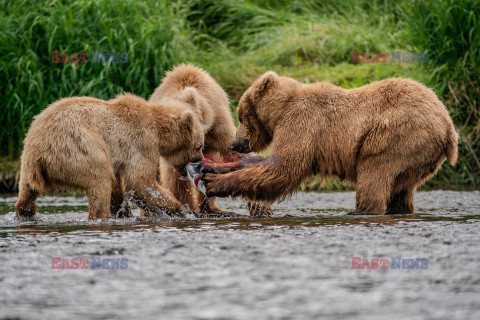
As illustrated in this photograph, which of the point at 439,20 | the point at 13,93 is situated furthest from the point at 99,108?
the point at 439,20

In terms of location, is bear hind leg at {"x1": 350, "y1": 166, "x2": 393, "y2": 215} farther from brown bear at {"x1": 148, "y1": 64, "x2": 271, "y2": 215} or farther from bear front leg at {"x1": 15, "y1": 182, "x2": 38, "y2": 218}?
bear front leg at {"x1": 15, "y1": 182, "x2": 38, "y2": 218}

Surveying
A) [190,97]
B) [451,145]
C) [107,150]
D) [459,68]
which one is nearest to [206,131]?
[190,97]

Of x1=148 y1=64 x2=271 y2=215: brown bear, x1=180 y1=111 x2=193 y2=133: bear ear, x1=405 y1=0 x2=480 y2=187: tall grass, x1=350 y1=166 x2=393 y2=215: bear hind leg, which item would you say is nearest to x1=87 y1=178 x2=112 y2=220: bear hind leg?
x1=180 y1=111 x2=193 y2=133: bear ear

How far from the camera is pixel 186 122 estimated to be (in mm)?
5852

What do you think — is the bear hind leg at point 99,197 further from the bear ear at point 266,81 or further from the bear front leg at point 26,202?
the bear ear at point 266,81

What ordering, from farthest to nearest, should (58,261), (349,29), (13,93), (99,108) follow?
(349,29) → (13,93) → (99,108) → (58,261)

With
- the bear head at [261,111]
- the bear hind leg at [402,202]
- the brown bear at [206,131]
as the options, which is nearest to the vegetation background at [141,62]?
the brown bear at [206,131]

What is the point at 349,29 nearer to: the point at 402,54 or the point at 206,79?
the point at 402,54

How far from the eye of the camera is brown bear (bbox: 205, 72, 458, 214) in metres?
5.36

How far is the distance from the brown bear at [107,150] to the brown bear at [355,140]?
480mm

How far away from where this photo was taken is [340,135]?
18.4ft

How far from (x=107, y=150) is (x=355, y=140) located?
2027mm

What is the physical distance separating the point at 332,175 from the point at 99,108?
208 cm

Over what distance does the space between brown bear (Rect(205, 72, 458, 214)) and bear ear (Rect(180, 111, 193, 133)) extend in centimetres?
45
